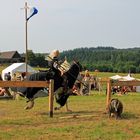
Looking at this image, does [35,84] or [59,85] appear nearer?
[35,84]

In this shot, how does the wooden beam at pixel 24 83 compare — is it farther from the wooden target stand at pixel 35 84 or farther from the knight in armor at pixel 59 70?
the knight in armor at pixel 59 70

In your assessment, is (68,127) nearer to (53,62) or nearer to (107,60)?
(53,62)

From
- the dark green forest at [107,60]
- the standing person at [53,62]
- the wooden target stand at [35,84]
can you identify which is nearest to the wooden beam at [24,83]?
the wooden target stand at [35,84]

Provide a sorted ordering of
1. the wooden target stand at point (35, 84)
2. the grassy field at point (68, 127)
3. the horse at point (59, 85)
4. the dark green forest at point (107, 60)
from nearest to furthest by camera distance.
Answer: the grassy field at point (68, 127), the wooden target stand at point (35, 84), the horse at point (59, 85), the dark green forest at point (107, 60)

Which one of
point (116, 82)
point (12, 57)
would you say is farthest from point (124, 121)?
point (12, 57)

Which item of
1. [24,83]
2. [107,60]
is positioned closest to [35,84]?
[24,83]

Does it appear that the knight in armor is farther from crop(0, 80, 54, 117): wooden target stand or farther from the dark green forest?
the dark green forest

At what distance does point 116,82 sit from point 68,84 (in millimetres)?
1490

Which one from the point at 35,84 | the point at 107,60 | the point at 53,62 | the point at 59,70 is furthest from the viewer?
the point at 107,60

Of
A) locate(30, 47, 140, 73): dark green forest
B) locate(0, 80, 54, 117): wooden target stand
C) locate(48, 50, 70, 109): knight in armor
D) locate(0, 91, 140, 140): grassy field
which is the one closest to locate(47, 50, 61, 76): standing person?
locate(48, 50, 70, 109): knight in armor

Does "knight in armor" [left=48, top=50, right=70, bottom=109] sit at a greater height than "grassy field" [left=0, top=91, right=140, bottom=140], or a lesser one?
greater

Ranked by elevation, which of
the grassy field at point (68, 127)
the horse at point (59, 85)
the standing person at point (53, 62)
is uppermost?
the standing person at point (53, 62)

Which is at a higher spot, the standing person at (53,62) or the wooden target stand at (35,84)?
the standing person at (53,62)

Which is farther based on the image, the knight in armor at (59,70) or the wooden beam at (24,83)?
the knight in armor at (59,70)
